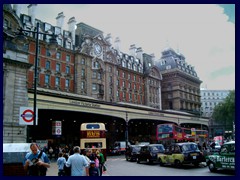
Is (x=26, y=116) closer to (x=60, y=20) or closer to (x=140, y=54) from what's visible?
(x=60, y=20)

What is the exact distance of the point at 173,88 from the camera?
8269cm

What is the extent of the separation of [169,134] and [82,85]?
2436 cm

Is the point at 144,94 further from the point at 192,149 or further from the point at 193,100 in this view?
the point at 192,149

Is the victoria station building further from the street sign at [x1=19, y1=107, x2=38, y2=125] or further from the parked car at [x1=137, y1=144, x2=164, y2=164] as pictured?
the street sign at [x1=19, y1=107, x2=38, y2=125]

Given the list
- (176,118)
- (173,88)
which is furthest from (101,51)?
(173,88)

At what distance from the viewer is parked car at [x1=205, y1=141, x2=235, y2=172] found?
15.9 m

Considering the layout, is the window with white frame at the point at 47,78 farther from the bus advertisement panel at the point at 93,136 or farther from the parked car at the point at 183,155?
the parked car at the point at 183,155

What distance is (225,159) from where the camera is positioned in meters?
16.3

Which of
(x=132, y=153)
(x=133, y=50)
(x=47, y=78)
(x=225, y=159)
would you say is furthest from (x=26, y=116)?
(x=133, y=50)

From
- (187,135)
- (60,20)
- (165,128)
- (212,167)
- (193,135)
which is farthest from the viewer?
(60,20)

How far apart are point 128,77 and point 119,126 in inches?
548

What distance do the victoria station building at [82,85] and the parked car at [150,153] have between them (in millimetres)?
→ 12262

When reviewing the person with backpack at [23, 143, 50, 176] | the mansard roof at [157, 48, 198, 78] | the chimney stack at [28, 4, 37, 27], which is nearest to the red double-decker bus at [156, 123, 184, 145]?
the person with backpack at [23, 143, 50, 176]

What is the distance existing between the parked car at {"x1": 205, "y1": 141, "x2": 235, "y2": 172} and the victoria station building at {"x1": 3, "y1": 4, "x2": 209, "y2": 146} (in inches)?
709
